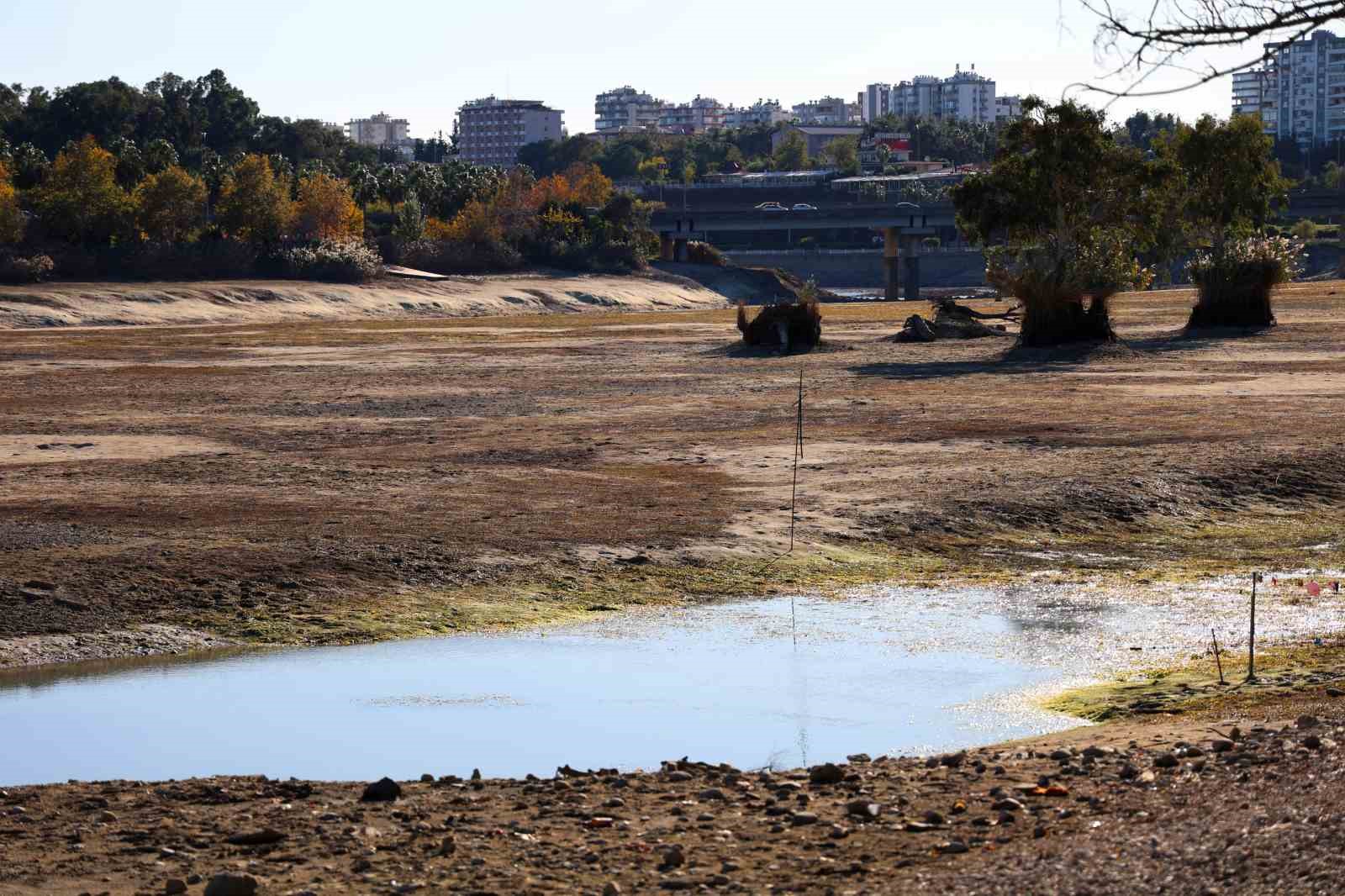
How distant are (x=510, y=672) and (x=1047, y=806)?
21.7ft

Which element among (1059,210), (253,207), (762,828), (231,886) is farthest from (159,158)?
(231,886)

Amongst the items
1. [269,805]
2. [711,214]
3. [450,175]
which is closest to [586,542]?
[269,805]

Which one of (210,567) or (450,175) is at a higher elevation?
(450,175)

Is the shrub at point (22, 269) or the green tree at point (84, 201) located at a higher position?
the green tree at point (84, 201)

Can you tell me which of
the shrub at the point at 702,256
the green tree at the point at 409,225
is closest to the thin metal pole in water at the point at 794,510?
the green tree at the point at 409,225

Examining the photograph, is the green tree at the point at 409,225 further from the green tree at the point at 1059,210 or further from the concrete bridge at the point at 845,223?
the green tree at the point at 1059,210

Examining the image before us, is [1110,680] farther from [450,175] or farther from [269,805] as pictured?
[450,175]

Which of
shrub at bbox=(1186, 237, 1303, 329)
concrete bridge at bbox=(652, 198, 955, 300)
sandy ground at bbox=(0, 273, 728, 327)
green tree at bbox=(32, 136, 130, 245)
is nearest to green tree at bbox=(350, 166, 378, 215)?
concrete bridge at bbox=(652, 198, 955, 300)

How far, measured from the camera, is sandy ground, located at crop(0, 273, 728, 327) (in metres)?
84.3

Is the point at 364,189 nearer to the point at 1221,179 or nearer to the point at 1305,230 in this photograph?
the point at 1305,230

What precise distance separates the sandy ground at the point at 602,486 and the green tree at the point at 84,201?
210ft

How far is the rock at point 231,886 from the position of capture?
8.38 m

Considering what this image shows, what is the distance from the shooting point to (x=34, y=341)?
209 ft

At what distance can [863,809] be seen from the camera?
9469 mm
